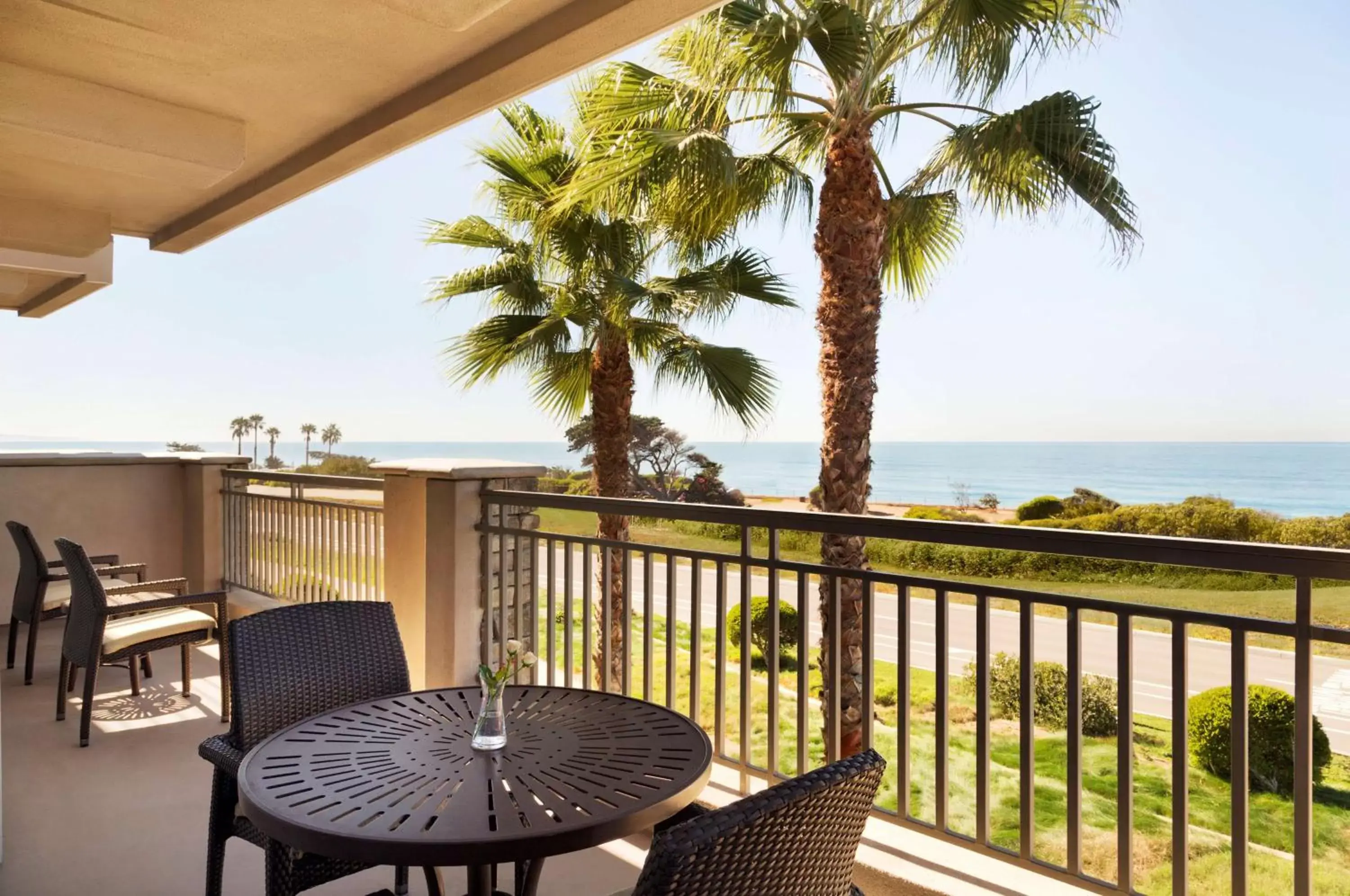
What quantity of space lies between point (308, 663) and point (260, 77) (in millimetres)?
1813

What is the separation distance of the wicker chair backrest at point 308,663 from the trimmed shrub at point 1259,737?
306 inches

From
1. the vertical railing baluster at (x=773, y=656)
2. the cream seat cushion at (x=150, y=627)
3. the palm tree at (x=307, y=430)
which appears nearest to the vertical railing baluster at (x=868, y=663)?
the vertical railing baluster at (x=773, y=656)

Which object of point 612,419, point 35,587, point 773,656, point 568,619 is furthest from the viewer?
point 612,419

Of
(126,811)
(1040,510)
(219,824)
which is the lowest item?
(1040,510)

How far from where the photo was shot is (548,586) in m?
3.85

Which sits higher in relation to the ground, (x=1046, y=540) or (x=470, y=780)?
(x=1046, y=540)

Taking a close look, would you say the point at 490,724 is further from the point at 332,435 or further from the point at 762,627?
the point at 332,435

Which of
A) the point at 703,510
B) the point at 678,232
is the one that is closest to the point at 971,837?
the point at 703,510

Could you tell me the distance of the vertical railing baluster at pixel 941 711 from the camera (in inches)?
82.0

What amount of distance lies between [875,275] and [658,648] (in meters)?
9.57

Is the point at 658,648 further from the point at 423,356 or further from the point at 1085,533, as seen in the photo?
the point at 423,356

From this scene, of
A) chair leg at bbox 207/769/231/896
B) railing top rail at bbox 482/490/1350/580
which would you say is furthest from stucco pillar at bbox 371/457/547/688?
chair leg at bbox 207/769/231/896

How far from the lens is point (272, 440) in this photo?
50312 millimetres

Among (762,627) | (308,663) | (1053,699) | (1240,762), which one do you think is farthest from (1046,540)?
(1053,699)
